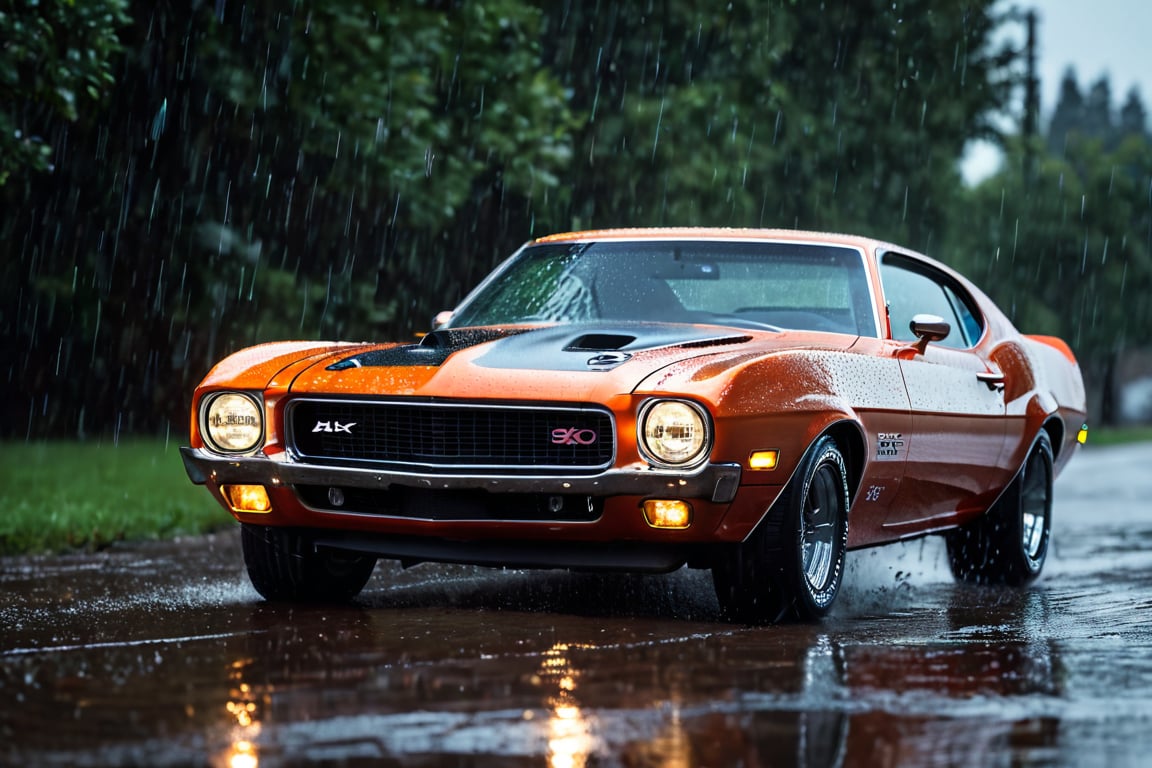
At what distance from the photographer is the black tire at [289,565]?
682 cm

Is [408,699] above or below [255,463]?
below

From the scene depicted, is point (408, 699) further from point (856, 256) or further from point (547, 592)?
point (856, 256)

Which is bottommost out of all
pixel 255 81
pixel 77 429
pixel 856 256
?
pixel 77 429

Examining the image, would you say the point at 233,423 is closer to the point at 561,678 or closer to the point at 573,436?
the point at 573,436

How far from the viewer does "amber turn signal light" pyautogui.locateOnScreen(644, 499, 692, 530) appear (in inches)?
237

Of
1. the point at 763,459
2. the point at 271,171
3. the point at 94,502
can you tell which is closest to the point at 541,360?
the point at 763,459

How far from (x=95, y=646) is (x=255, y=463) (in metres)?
1.07

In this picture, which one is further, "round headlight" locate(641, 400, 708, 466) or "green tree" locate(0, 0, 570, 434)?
"green tree" locate(0, 0, 570, 434)

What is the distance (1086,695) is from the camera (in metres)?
4.75

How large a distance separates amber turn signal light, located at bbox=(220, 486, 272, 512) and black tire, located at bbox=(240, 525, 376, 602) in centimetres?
18

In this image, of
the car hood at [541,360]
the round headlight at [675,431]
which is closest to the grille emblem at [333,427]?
the car hood at [541,360]

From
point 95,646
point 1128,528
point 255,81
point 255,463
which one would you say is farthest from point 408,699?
point 255,81

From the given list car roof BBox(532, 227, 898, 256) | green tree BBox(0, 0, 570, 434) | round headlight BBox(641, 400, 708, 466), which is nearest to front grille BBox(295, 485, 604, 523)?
round headlight BBox(641, 400, 708, 466)

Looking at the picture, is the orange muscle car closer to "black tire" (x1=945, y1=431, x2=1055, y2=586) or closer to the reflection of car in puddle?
the reflection of car in puddle
